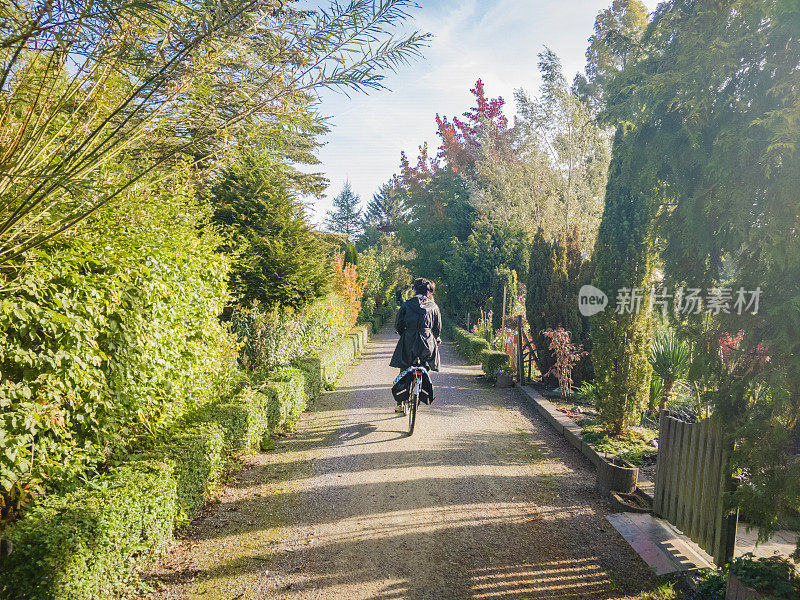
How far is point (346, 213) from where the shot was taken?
207 feet

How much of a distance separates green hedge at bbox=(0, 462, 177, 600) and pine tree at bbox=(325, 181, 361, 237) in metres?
60.2

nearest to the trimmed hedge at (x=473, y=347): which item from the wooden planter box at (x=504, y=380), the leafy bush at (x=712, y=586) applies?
the wooden planter box at (x=504, y=380)

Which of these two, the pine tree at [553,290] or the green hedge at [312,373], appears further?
the pine tree at [553,290]

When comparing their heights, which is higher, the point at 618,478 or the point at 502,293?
the point at 502,293

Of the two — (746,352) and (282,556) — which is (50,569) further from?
(746,352)

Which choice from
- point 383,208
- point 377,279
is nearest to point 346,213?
point 383,208

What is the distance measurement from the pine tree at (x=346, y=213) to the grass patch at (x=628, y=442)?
57524 millimetres

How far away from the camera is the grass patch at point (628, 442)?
5605 mm

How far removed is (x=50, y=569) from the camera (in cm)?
236

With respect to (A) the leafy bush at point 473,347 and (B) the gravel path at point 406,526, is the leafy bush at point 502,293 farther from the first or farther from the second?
(B) the gravel path at point 406,526

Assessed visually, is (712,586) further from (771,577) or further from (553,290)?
(553,290)

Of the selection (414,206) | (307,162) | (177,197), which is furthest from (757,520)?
(414,206)

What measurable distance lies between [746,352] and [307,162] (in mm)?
22048

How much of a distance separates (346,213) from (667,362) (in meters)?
58.2
